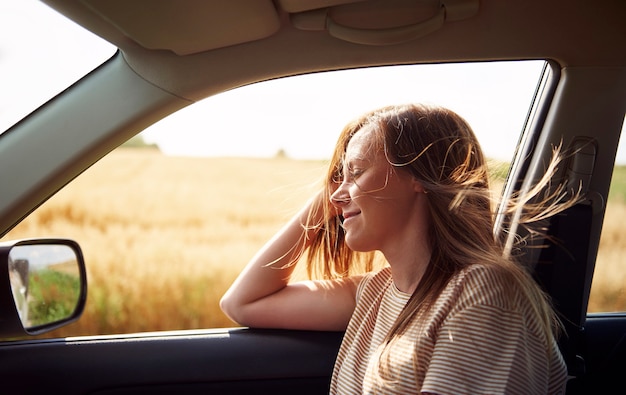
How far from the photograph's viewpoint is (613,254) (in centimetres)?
259

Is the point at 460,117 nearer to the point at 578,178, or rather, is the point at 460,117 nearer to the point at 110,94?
the point at 578,178

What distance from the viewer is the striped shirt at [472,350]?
4.96 ft

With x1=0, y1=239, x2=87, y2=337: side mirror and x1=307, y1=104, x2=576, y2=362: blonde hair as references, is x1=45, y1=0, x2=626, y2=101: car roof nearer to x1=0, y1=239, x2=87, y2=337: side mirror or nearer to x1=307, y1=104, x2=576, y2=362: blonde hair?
x1=307, y1=104, x2=576, y2=362: blonde hair

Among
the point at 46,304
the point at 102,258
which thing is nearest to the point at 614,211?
the point at 46,304

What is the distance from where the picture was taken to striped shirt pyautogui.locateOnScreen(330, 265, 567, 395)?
1.51 m

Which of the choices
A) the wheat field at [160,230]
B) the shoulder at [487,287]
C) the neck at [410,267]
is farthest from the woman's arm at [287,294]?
the wheat field at [160,230]

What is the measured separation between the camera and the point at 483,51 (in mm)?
2139

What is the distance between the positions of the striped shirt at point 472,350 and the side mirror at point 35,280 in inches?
36.4

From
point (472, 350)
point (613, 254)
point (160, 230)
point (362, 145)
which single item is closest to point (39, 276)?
point (362, 145)

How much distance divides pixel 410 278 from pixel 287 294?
1.76 feet

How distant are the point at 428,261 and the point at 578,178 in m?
0.69

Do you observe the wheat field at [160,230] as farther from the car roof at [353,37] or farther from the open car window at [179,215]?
the car roof at [353,37]

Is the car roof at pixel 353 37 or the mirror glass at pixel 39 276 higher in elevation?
the car roof at pixel 353 37

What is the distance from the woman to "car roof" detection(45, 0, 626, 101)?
250 mm
